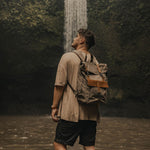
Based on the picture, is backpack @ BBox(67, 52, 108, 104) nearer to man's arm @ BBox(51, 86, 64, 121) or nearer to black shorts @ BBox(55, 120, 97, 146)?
man's arm @ BBox(51, 86, 64, 121)

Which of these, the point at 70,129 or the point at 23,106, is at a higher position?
the point at 70,129

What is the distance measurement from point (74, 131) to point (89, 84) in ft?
1.65

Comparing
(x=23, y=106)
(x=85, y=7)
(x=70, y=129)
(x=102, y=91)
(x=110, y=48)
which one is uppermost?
(x=85, y=7)

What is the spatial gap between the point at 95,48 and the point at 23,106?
5200 millimetres

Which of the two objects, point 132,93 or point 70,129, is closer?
point 70,129

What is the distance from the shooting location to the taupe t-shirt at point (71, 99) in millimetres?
2584

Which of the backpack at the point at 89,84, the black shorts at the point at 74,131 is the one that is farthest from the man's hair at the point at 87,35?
the black shorts at the point at 74,131

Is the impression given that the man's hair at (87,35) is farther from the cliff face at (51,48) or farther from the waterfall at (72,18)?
the waterfall at (72,18)

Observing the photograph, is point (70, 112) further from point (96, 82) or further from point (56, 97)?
point (96, 82)

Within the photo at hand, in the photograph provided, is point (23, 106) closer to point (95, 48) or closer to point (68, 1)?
point (95, 48)

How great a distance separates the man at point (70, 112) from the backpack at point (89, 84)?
64 mm

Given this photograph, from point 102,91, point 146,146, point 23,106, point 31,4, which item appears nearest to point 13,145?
point 146,146

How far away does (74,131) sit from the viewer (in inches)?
102

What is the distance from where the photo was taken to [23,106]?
14055 mm
